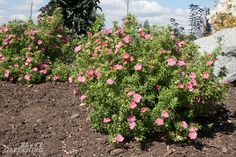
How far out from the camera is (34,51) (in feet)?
24.2

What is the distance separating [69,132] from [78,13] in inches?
273

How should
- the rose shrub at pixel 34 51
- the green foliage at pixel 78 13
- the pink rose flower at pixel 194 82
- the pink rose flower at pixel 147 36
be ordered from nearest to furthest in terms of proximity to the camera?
the pink rose flower at pixel 194 82 < the pink rose flower at pixel 147 36 < the rose shrub at pixel 34 51 < the green foliage at pixel 78 13

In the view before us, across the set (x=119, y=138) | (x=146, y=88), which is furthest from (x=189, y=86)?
(x=119, y=138)

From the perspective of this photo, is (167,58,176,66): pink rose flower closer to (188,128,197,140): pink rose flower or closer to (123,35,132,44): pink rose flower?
Answer: (123,35,132,44): pink rose flower

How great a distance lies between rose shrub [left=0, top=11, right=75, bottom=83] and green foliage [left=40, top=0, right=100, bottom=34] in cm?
391

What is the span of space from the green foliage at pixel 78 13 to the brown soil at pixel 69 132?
535 cm

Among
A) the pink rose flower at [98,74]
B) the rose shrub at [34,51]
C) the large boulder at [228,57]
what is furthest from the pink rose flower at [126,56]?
the rose shrub at [34,51]

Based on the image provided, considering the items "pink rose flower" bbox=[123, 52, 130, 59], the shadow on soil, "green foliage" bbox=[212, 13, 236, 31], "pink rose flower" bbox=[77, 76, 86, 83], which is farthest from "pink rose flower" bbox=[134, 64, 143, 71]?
"green foliage" bbox=[212, 13, 236, 31]

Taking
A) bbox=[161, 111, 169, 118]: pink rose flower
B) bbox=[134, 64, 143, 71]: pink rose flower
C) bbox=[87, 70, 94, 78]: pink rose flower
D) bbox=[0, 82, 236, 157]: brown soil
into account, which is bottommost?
bbox=[0, 82, 236, 157]: brown soil

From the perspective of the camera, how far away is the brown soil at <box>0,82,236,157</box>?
4629mm

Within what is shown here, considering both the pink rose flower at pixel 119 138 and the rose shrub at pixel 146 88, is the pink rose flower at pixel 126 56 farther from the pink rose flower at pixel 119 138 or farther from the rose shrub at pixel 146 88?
the pink rose flower at pixel 119 138

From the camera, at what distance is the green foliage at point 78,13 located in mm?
11680

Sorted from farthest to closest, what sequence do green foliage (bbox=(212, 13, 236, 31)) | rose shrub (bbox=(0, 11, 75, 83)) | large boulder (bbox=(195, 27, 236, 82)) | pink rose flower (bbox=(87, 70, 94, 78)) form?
green foliage (bbox=(212, 13, 236, 31)) < rose shrub (bbox=(0, 11, 75, 83)) < large boulder (bbox=(195, 27, 236, 82)) < pink rose flower (bbox=(87, 70, 94, 78))

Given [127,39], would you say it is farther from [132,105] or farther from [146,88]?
[132,105]
